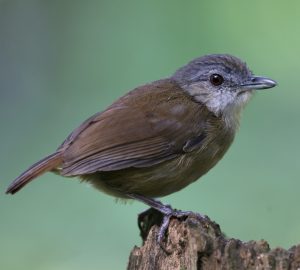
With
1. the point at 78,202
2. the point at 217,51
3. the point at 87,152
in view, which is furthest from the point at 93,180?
the point at 217,51

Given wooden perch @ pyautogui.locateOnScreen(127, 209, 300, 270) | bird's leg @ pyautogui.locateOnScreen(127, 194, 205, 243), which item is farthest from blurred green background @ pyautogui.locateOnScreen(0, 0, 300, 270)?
wooden perch @ pyautogui.locateOnScreen(127, 209, 300, 270)

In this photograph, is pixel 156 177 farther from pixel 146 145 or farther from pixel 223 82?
pixel 223 82

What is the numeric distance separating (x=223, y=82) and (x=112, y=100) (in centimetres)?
104

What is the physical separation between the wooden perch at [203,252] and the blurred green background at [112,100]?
115cm

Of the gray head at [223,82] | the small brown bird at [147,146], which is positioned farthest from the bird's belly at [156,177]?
the gray head at [223,82]

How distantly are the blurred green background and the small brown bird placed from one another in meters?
0.43

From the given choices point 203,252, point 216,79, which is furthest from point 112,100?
point 203,252

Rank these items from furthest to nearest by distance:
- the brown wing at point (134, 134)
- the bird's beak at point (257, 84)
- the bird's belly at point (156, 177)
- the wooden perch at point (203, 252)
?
1. the bird's beak at point (257, 84)
2. the bird's belly at point (156, 177)
3. the brown wing at point (134, 134)
4. the wooden perch at point (203, 252)

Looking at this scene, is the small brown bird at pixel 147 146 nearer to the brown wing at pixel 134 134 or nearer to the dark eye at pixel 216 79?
the brown wing at pixel 134 134

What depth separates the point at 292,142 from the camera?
5422mm

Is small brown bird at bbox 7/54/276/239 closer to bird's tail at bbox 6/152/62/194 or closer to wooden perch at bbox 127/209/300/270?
bird's tail at bbox 6/152/62/194

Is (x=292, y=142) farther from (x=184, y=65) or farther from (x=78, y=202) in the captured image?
(x=78, y=202)

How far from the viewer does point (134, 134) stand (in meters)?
4.64

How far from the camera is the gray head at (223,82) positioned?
5.16 metres
